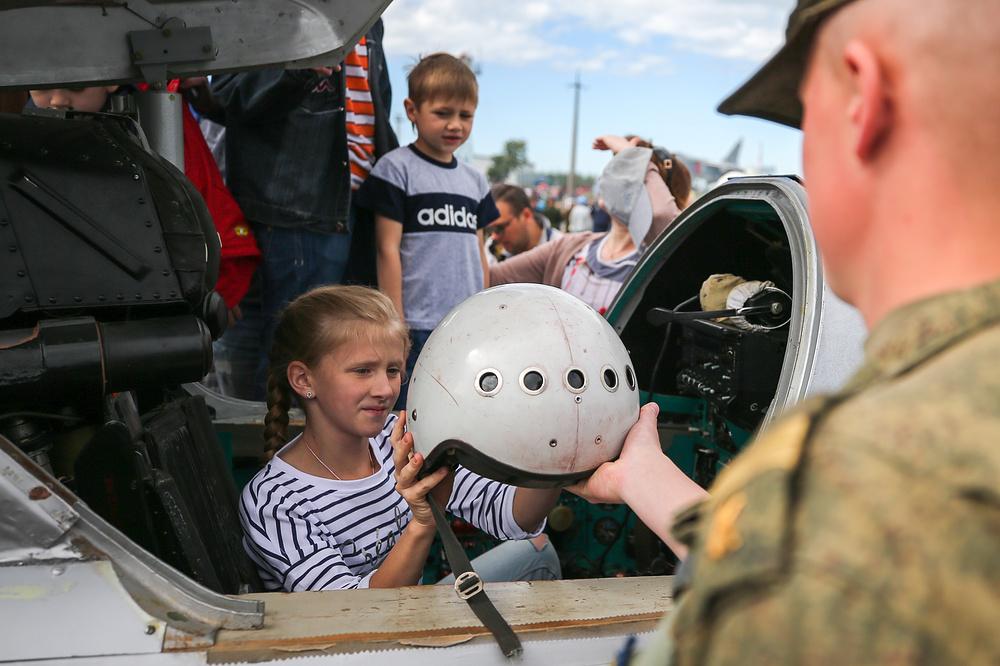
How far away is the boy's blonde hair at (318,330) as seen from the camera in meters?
2.07

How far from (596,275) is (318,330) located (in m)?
1.79

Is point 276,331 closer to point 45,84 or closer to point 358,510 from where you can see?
point 358,510

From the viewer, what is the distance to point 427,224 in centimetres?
321

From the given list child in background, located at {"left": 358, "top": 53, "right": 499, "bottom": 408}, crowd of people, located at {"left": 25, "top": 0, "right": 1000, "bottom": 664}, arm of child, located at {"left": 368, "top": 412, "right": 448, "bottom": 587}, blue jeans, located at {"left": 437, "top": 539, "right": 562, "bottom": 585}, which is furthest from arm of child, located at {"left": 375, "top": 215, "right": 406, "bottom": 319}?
crowd of people, located at {"left": 25, "top": 0, "right": 1000, "bottom": 664}

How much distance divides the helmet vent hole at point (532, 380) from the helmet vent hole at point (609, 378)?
13 cm

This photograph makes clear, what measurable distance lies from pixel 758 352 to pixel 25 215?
5.28ft

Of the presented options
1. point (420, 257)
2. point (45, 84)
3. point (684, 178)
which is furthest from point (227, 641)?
point (684, 178)

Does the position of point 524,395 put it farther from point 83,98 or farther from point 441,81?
point 441,81

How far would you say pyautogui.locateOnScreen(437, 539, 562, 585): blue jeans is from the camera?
212cm

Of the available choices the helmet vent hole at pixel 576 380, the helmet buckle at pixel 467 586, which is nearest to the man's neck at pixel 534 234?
the helmet vent hole at pixel 576 380

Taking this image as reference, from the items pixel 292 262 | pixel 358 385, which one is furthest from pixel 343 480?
pixel 292 262

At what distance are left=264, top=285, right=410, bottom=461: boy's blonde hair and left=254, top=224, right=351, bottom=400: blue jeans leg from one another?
0.88 meters

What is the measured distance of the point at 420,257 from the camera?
323cm

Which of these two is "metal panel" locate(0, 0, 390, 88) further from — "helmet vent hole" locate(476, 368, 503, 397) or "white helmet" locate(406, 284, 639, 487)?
"helmet vent hole" locate(476, 368, 503, 397)
